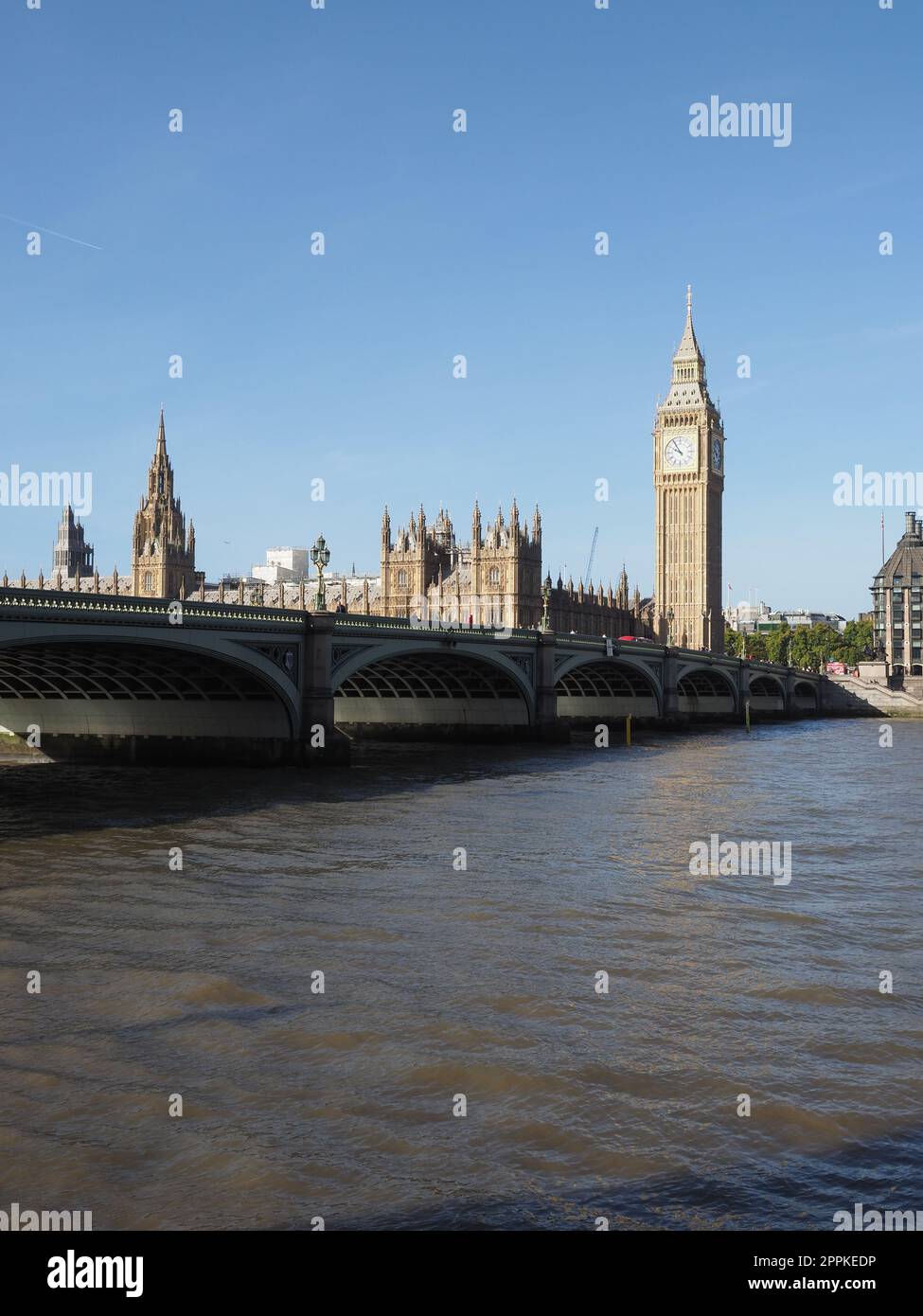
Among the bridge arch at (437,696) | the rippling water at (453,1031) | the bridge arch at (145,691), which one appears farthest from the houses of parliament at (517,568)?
the rippling water at (453,1031)

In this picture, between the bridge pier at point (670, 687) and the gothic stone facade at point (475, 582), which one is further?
the gothic stone facade at point (475, 582)

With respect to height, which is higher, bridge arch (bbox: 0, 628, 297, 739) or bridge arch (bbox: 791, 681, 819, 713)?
bridge arch (bbox: 0, 628, 297, 739)

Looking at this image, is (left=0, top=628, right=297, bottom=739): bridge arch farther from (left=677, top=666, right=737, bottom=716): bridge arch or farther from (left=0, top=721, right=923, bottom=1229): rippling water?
(left=677, top=666, right=737, bottom=716): bridge arch

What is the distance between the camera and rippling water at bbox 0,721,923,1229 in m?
8.86

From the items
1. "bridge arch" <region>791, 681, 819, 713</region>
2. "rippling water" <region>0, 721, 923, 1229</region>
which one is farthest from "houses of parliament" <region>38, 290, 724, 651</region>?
"rippling water" <region>0, 721, 923, 1229</region>

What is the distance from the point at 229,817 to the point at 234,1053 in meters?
18.9

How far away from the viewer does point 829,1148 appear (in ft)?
31.3

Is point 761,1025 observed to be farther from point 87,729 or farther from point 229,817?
point 87,729

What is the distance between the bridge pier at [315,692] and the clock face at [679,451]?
138 metres

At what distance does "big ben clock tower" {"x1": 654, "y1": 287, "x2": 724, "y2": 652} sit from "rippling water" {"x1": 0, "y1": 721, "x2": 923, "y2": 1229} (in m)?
145

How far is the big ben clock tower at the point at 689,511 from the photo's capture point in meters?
170

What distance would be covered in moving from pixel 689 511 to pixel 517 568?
180ft

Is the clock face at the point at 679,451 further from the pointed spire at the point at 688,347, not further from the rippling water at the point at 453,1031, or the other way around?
the rippling water at the point at 453,1031

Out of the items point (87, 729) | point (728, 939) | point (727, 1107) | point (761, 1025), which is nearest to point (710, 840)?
point (728, 939)
